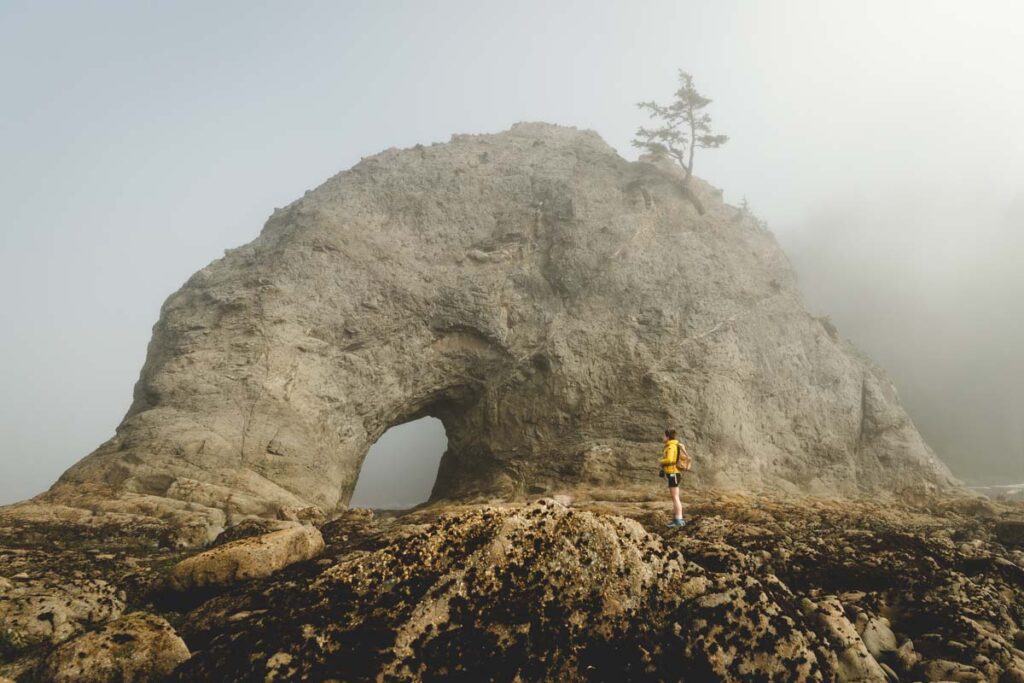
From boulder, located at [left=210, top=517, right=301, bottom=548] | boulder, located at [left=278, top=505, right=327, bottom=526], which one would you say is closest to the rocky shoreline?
boulder, located at [left=210, top=517, right=301, bottom=548]

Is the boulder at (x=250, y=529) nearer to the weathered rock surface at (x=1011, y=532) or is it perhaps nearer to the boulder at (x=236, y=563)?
the boulder at (x=236, y=563)

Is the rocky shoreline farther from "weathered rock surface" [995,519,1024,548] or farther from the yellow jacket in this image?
"weathered rock surface" [995,519,1024,548]

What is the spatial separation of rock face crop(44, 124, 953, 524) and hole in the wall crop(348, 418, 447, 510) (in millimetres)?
49508

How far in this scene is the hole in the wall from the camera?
77.1 meters

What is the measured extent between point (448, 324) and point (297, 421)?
9151 millimetres

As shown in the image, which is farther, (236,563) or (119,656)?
(236,563)

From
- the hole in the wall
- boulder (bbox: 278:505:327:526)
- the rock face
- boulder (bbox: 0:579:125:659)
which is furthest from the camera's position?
the hole in the wall

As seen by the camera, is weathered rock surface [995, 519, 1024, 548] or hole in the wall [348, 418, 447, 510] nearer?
weathered rock surface [995, 519, 1024, 548]

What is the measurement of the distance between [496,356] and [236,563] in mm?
20998

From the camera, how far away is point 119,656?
5594 millimetres

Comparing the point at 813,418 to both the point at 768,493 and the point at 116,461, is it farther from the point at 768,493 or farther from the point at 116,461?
the point at 116,461

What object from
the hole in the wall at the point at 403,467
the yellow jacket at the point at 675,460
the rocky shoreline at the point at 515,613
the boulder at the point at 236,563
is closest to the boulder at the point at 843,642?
the rocky shoreline at the point at 515,613

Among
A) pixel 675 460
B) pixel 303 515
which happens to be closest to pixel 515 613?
pixel 675 460

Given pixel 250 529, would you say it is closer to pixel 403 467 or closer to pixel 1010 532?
pixel 1010 532
